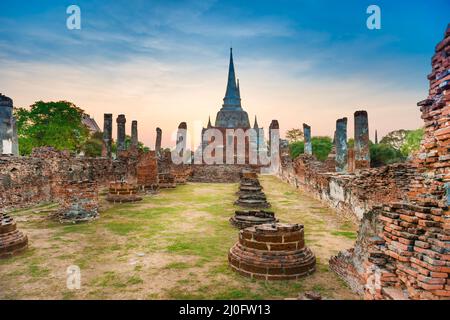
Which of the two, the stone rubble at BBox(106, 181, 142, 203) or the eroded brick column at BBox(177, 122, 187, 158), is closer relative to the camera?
the stone rubble at BBox(106, 181, 142, 203)

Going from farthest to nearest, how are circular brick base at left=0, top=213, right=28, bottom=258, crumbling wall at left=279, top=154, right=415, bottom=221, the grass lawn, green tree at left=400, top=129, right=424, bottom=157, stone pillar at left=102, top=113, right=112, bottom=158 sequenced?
green tree at left=400, top=129, right=424, bottom=157 → stone pillar at left=102, top=113, right=112, bottom=158 → crumbling wall at left=279, top=154, right=415, bottom=221 → circular brick base at left=0, top=213, right=28, bottom=258 → the grass lawn

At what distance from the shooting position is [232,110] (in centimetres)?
5456

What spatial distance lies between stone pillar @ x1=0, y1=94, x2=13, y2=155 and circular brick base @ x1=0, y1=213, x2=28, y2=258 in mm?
6227

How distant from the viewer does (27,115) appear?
31.3m

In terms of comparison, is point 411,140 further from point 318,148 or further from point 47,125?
point 47,125

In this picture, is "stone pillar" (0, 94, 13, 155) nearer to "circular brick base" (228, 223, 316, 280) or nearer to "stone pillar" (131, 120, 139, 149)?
"circular brick base" (228, 223, 316, 280)

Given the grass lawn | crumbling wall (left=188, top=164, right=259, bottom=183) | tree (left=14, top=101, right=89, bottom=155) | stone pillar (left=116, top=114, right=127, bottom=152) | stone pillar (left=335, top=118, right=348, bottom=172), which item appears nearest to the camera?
the grass lawn

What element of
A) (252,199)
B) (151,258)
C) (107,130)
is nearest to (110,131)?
(107,130)

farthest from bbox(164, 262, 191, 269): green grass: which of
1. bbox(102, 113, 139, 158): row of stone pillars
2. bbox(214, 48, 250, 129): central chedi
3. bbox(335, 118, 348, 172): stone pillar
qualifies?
bbox(214, 48, 250, 129): central chedi

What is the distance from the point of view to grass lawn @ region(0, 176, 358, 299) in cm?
400

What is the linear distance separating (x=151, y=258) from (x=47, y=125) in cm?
3027

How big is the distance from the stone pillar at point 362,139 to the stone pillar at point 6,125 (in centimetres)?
1238

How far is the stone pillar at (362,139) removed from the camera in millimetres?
13742
